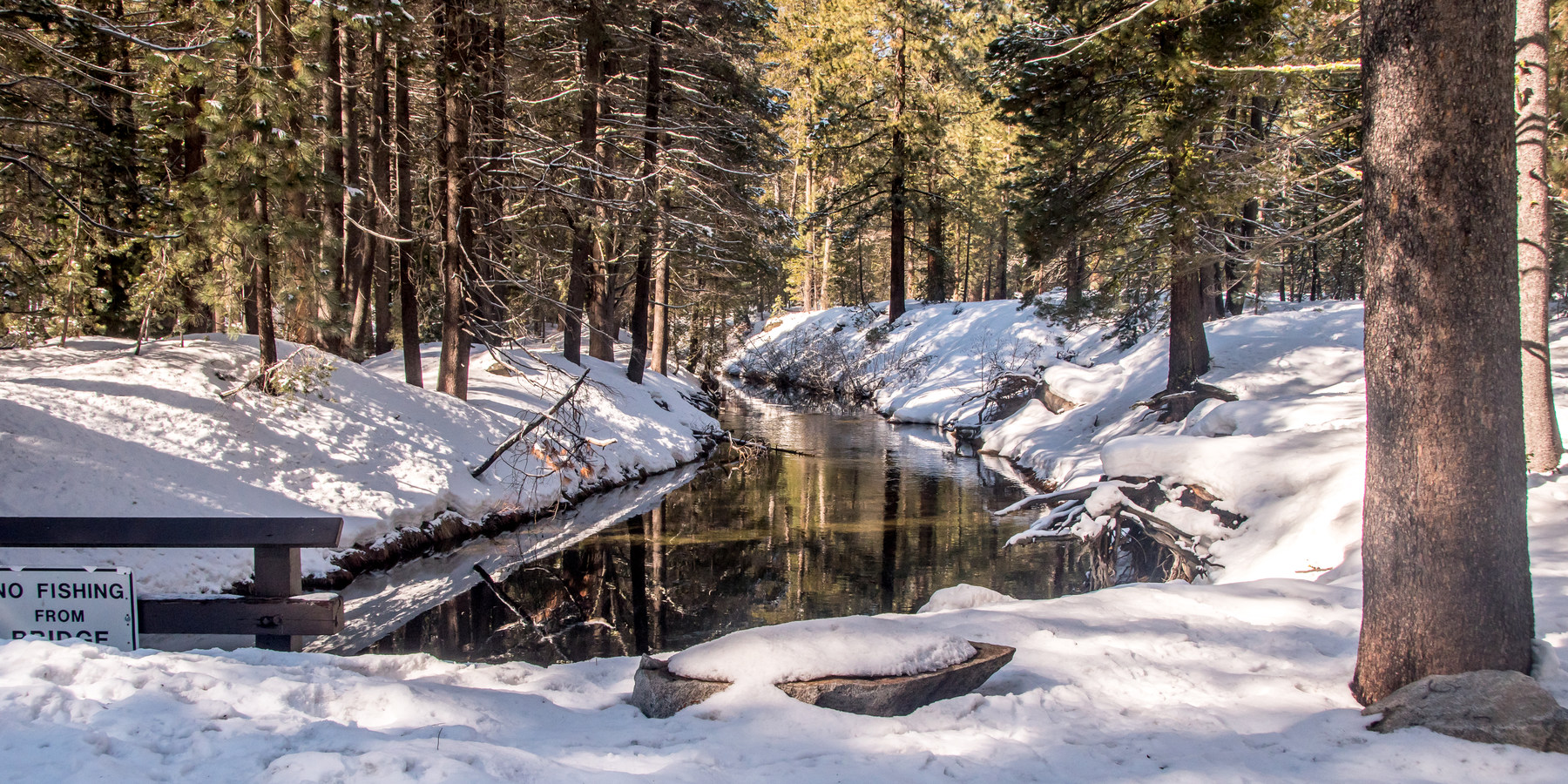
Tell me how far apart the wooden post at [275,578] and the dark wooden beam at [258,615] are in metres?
0.04

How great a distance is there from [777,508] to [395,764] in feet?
36.0

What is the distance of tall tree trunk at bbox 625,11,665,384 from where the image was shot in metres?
17.1

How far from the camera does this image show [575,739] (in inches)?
153

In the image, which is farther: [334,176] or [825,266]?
[825,266]

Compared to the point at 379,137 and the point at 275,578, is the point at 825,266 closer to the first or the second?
the point at 379,137

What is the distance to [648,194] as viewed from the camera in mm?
16984

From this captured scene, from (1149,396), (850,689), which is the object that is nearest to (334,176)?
(850,689)

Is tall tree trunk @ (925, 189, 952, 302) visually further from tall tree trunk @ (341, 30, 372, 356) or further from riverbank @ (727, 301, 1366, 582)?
tall tree trunk @ (341, 30, 372, 356)

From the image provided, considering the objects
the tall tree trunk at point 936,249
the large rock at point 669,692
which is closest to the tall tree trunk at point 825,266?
the tall tree trunk at point 936,249

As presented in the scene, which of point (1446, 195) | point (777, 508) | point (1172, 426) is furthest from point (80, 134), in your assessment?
point (1172, 426)

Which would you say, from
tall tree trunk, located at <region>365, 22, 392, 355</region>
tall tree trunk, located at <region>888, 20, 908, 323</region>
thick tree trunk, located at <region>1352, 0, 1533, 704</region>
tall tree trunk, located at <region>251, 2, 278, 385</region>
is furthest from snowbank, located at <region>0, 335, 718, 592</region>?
tall tree trunk, located at <region>888, 20, 908, 323</region>

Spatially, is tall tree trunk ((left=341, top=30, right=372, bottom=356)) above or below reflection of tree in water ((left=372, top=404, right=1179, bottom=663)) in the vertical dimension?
above

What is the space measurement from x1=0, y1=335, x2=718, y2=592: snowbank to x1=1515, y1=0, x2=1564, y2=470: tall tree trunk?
10.6 m

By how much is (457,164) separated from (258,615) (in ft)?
33.0
